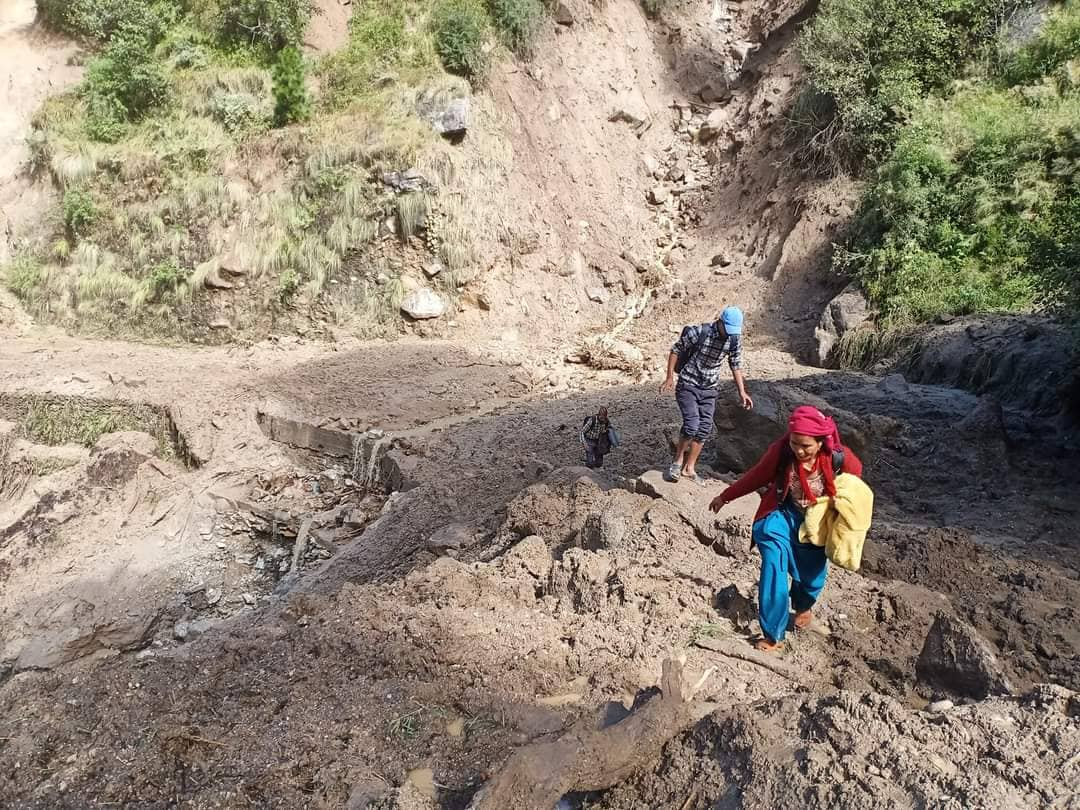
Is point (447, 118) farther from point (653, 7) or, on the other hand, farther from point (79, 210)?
point (653, 7)

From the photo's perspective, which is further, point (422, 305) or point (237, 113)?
point (237, 113)

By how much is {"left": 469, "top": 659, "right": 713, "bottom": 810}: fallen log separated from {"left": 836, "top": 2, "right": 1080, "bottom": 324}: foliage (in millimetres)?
7464

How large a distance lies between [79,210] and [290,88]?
4093 mm

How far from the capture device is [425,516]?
646cm

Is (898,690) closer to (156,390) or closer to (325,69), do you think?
(156,390)

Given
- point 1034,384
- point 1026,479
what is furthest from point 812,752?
point 1034,384

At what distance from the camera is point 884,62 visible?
10711 mm

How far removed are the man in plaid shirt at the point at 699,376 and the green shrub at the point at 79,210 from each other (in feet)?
36.1

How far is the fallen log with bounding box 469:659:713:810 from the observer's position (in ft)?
Result: 7.45

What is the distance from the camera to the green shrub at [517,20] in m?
12.6

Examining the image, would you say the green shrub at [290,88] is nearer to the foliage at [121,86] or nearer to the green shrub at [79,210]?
the foliage at [121,86]

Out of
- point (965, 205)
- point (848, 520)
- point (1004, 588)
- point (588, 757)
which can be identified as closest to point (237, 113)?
point (965, 205)

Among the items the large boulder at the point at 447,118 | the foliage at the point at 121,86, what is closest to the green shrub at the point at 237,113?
the foliage at the point at 121,86

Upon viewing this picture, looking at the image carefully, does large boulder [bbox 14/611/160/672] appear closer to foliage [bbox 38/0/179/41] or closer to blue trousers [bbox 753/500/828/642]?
blue trousers [bbox 753/500/828/642]
